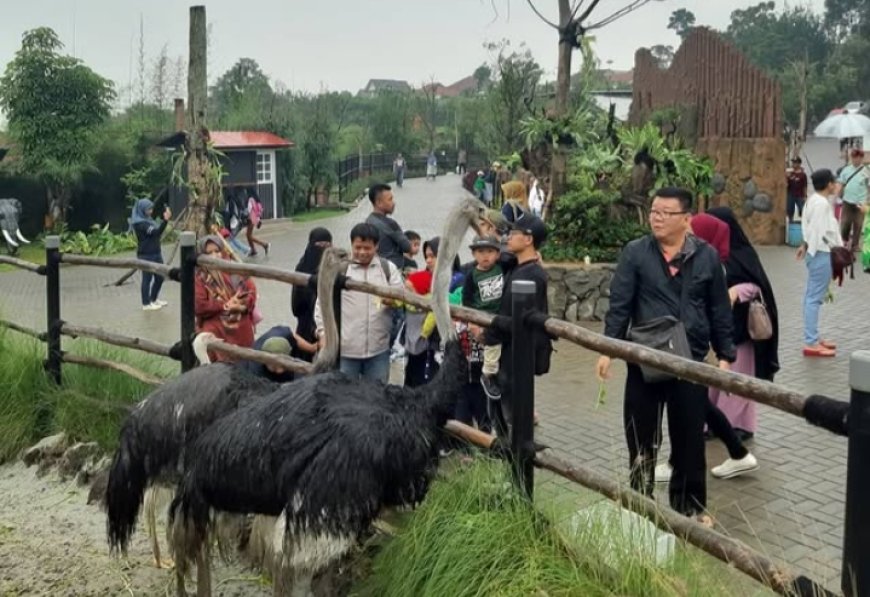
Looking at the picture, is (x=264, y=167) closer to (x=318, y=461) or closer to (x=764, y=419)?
(x=764, y=419)

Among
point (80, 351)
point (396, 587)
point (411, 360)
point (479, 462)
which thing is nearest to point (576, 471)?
point (479, 462)

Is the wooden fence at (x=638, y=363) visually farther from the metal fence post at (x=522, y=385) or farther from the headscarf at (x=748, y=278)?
the headscarf at (x=748, y=278)

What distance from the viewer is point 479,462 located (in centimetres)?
374

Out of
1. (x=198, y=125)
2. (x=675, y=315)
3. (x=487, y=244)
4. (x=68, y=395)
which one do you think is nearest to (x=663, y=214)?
(x=675, y=315)

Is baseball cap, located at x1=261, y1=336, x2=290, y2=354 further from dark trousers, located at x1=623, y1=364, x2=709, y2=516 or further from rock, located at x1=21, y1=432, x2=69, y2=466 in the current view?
dark trousers, located at x1=623, y1=364, x2=709, y2=516

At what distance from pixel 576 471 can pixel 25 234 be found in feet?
68.2

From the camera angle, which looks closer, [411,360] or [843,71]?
[411,360]

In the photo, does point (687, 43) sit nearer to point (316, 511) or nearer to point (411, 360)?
point (411, 360)

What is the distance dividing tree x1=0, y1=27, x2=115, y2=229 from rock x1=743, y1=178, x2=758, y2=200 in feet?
44.0

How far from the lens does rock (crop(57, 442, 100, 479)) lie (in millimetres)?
5848

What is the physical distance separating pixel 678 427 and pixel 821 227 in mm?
4459

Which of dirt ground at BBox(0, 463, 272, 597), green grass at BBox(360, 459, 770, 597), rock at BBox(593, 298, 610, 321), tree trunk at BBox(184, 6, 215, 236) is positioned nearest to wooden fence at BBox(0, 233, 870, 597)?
green grass at BBox(360, 459, 770, 597)

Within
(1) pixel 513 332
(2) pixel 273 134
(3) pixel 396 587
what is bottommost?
(3) pixel 396 587

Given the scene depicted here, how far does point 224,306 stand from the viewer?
231 inches
